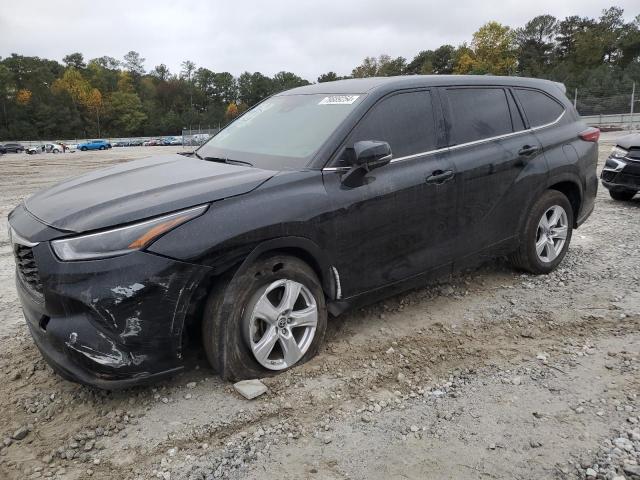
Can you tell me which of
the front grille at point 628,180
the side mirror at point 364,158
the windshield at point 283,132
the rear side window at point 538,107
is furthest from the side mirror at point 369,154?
the front grille at point 628,180

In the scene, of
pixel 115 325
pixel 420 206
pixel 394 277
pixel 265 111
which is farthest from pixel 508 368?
pixel 265 111

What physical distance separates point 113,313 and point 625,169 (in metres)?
7.96

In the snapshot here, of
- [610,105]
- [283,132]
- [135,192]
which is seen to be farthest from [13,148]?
[135,192]

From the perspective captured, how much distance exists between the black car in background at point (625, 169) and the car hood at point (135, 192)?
22.6 ft

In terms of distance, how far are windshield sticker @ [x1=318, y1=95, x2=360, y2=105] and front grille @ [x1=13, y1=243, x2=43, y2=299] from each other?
2179mm

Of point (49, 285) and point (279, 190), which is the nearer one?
point (49, 285)

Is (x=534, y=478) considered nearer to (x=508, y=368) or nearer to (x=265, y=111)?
(x=508, y=368)

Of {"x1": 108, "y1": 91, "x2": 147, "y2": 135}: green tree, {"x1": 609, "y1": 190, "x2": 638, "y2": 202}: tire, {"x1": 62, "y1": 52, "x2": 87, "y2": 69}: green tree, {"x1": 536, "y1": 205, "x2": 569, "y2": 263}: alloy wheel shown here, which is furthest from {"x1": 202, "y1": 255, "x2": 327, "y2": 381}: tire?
{"x1": 62, "y1": 52, "x2": 87, "y2": 69}: green tree

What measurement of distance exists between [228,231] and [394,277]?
1.34 metres

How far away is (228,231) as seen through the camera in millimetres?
→ 2809

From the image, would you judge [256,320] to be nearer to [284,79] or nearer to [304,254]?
[304,254]

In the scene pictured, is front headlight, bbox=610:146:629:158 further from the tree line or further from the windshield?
the tree line

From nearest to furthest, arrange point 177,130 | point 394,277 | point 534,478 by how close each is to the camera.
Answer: point 534,478, point 394,277, point 177,130

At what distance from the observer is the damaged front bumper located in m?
2.56
